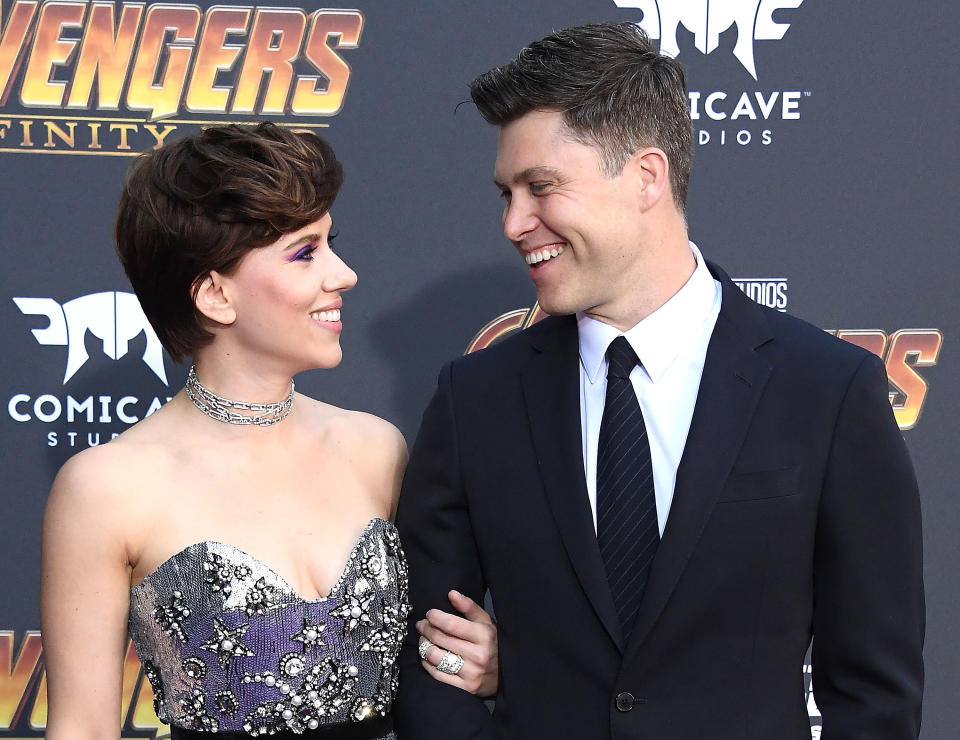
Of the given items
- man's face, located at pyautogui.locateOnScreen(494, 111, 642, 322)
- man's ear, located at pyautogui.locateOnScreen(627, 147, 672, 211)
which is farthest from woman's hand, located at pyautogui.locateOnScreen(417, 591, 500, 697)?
man's ear, located at pyautogui.locateOnScreen(627, 147, 672, 211)

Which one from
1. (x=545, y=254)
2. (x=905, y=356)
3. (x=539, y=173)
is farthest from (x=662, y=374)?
(x=905, y=356)

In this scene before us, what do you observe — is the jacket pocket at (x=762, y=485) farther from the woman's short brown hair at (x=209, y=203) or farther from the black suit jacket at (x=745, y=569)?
the woman's short brown hair at (x=209, y=203)

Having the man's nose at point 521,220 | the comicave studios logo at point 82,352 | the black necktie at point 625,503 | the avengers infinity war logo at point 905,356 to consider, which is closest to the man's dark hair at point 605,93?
the man's nose at point 521,220

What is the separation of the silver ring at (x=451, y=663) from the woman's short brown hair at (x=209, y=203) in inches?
30.2

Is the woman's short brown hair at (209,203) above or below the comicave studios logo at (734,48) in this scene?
below

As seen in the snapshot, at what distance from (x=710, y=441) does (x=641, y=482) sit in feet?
0.44

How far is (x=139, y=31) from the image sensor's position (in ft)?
9.52

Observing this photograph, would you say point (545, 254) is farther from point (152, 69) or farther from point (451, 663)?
point (152, 69)

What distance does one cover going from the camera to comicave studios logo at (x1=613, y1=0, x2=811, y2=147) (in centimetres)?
299

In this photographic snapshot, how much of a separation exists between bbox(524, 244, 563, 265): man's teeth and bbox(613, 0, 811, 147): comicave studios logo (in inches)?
48.3

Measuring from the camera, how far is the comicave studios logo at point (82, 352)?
2.96 metres

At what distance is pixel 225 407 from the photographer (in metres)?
2.05

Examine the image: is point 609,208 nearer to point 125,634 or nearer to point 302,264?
point 302,264

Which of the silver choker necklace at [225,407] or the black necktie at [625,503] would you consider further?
the silver choker necklace at [225,407]
